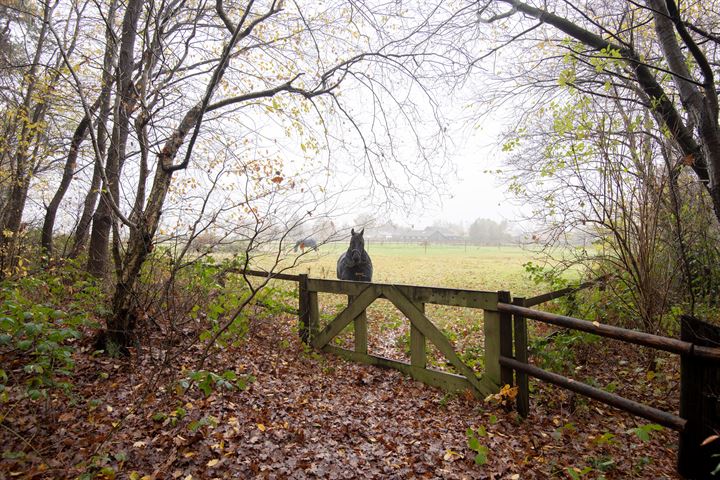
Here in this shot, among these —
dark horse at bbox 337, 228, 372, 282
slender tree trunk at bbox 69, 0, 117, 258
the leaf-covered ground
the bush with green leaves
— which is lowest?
the leaf-covered ground

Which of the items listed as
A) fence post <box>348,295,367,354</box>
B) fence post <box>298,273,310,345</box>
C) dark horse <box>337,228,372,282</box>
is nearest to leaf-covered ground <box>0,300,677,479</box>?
fence post <box>348,295,367,354</box>

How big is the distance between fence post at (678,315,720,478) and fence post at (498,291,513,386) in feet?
5.24

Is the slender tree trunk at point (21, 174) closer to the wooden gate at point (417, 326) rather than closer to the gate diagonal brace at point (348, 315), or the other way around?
the wooden gate at point (417, 326)

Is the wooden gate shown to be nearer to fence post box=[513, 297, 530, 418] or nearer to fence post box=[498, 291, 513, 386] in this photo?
fence post box=[498, 291, 513, 386]

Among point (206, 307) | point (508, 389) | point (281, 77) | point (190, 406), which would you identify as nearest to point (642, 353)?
point (508, 389)

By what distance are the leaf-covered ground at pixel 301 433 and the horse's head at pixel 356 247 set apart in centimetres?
381

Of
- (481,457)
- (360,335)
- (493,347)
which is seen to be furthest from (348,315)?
(481,457)

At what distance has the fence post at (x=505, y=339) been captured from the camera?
4430 mm

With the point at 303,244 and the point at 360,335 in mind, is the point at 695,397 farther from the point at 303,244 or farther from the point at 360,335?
the point at 303,244

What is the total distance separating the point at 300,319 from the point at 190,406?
284cm

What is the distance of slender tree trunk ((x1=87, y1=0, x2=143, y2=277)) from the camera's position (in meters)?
4.94

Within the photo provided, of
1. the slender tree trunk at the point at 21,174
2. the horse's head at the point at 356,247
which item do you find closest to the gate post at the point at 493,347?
the horse's head at the point at 356,247

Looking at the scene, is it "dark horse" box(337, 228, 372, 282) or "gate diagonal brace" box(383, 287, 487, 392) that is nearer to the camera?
"gate diagonal brace" box(383, 287, 487, 392)

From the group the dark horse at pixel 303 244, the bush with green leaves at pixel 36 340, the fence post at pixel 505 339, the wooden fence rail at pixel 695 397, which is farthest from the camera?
the dark horse at pixel 303 244
